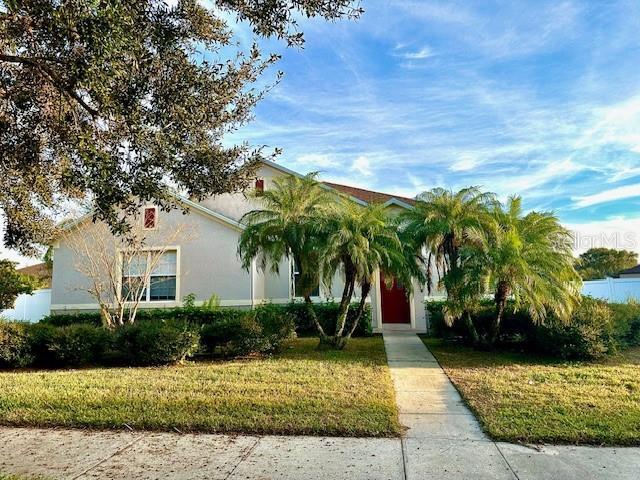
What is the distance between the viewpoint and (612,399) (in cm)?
687

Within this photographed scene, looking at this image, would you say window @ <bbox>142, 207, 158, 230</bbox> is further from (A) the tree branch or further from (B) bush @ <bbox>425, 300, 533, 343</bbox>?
(B) bush @ <bbox>425, 300, 533, 343</bbox>

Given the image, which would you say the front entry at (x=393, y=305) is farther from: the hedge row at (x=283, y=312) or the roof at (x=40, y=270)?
the roof at (x=40, y=270)

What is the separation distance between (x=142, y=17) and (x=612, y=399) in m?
8.62

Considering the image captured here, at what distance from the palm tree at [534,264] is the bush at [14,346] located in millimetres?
10557

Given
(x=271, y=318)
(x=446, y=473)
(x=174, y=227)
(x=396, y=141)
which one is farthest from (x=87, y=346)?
(x=396, y=141)

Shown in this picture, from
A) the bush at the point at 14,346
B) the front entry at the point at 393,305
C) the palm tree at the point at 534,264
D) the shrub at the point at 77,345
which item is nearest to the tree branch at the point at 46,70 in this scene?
the shrub at the point at 77,345

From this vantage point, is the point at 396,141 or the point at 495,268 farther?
the point at 396,141

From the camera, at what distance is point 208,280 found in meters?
16.2

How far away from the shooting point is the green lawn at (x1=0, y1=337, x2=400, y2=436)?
19.3 ft

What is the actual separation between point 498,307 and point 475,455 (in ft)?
22.1

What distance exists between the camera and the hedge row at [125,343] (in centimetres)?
1009

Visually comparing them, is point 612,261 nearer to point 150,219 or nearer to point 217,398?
point 150,219

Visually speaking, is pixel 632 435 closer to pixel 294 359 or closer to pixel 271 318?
pixel 294 359

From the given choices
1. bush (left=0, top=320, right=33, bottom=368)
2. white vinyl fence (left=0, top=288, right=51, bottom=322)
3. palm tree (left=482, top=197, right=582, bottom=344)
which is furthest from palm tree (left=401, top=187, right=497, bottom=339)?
white vinyl fence (left=0, top=288, right=51, bottom=322)
